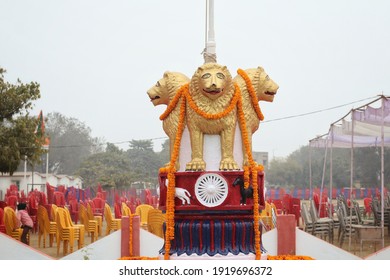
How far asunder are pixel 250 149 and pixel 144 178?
118 feet

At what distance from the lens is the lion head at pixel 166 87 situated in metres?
6.15

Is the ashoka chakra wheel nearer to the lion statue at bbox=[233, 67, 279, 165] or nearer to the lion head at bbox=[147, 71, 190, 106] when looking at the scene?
the lion statue at bbox=[233, 67, 279, 165]

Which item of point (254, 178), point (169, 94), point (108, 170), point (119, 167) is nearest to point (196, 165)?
point (254, 178)

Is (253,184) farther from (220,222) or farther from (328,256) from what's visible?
(328,256)

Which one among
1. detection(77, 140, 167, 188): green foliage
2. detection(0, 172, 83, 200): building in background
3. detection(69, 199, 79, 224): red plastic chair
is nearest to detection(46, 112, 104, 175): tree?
detection(77, 140, 167, 188): green foliage

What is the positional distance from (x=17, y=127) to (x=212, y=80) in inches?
355

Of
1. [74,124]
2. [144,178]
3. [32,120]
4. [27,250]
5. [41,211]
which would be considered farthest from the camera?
[74,124]

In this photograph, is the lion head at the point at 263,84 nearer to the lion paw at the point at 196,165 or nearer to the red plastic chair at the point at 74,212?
the lion paw at the point at 196,165

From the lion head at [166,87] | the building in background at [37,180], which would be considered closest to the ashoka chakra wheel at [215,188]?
the lion head at [166,87]

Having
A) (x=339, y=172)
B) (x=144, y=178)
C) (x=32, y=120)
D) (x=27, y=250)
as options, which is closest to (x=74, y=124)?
(x=144, y=178)

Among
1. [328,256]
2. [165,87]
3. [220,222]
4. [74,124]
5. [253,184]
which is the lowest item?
[328,256]

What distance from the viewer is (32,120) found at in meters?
14.2

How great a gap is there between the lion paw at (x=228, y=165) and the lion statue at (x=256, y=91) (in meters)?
0.34

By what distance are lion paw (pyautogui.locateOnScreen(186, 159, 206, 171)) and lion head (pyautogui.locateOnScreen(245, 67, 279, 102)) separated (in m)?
1.02
